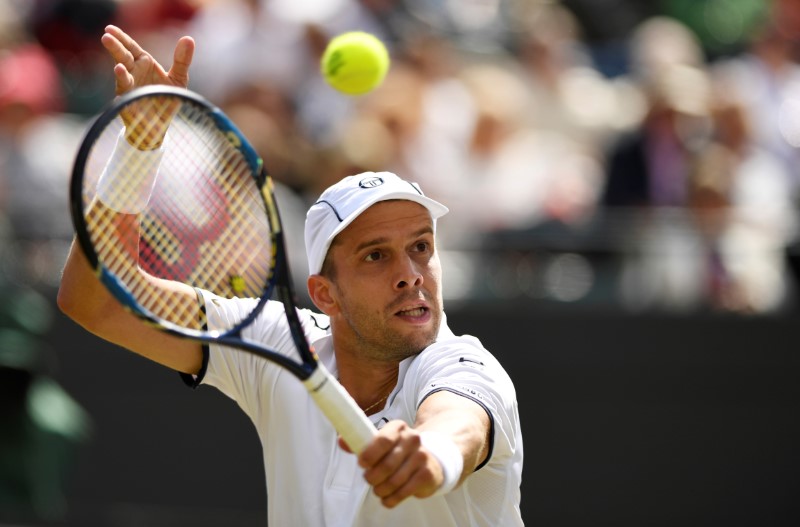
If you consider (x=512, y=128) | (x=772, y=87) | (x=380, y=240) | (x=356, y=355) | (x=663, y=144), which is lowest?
(x=356, y=355)

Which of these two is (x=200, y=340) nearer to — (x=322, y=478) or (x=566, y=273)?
(x=322, y=478)

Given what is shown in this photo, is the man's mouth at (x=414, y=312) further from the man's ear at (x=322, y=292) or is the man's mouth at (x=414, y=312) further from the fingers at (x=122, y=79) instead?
the fingers at (x=122, y=79)

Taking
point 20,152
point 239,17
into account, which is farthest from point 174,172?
point 239,17

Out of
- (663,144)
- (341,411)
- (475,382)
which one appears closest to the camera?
(341,411)

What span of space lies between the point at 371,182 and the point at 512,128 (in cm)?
490

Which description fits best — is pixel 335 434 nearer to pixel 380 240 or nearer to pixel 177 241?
pixel 380 240

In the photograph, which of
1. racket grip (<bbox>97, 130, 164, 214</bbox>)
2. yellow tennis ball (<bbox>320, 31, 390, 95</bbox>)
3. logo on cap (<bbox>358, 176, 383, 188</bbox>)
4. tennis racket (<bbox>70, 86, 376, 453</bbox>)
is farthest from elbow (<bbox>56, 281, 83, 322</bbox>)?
yellow tennis ball (<bbox>320, 31, 390, 95</bbox>)

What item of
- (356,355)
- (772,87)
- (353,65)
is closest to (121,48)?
(356,355)

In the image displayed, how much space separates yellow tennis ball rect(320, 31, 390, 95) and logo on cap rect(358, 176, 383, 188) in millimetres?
1355

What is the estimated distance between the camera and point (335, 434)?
3.94 metres

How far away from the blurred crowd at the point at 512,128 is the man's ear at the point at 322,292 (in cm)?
365

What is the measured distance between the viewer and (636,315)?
7.70 metres

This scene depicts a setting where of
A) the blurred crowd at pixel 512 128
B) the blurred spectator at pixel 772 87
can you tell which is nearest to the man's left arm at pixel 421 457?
the blurred crowd at pixel 512 128

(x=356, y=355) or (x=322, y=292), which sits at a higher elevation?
(x=322, y=292)
